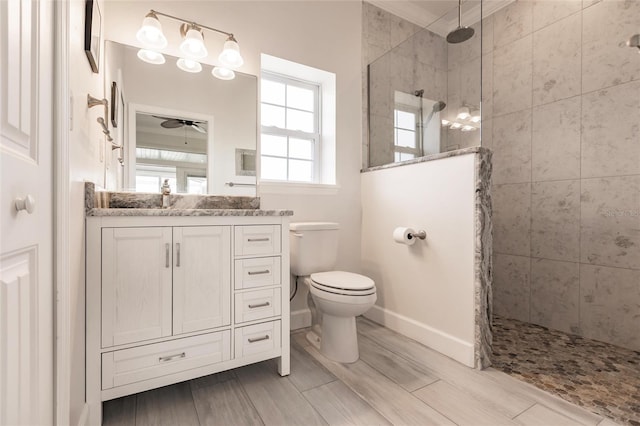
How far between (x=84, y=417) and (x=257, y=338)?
27.8 inches

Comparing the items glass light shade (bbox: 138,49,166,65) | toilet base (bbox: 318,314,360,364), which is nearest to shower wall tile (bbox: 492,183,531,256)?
toilet base (bbox: 318,314,360,364)

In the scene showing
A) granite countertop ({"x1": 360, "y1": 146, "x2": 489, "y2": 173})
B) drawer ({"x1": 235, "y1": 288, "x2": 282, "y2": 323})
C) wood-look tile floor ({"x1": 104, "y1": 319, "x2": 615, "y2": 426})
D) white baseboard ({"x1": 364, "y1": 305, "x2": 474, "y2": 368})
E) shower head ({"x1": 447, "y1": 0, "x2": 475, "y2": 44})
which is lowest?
wood-look tile floor ({"x1": 104, "y1": 319, "x2": 615, "y2": 426})

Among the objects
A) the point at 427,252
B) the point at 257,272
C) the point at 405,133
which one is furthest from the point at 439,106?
the point at 257,272

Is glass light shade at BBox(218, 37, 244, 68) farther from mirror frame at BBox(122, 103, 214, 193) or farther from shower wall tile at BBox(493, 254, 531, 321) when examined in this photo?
shower wall tile at BBox(493, 254, 531, 321)

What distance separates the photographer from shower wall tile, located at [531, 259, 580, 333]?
7.35 ft

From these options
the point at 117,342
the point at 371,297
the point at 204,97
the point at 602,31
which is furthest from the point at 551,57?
the point at 117,342

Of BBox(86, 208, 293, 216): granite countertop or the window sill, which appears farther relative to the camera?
the window sill

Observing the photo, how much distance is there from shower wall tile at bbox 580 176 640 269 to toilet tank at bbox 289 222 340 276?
175 cm

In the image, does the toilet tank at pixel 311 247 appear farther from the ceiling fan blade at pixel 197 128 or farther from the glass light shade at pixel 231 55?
the glass light shade at pixel 231 55

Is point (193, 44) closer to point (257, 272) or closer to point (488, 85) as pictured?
point (257, 272)

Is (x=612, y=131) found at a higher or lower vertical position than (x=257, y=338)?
higher

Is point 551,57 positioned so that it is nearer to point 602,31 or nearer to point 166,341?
point 602,31

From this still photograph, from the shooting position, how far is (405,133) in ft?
7.66

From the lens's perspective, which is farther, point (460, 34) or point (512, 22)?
point (512, 22)
